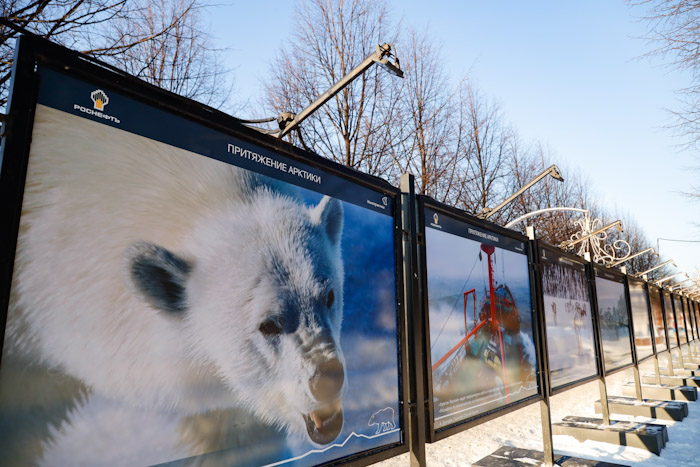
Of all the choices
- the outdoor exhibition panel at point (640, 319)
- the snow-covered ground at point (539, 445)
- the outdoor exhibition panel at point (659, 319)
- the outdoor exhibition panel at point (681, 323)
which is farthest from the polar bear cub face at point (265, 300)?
the outdoor exhibition panel at point (681, 323)

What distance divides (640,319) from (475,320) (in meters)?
9.34

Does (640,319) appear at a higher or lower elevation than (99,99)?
lower

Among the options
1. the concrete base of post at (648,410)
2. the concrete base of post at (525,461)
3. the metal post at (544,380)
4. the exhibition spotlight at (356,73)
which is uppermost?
the exhibition spotlight at (356,73)

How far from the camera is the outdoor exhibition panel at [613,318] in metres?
8.48

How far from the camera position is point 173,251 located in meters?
2.16

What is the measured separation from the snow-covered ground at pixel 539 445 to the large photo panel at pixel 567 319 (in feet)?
3.84

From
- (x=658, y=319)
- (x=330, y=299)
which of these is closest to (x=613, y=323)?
(x=658, y=319)

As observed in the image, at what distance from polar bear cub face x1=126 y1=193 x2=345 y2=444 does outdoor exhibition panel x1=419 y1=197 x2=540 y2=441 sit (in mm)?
1191

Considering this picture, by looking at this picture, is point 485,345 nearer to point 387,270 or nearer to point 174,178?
point 387,270

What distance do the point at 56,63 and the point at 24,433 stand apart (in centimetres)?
137

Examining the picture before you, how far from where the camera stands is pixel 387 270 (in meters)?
3.46

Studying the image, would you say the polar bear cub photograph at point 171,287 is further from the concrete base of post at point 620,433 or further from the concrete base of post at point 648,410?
the concrete base of post at point 648,410

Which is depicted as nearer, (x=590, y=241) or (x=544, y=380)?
(x=544, y=380)

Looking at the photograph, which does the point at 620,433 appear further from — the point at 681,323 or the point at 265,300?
the point at 681,323
